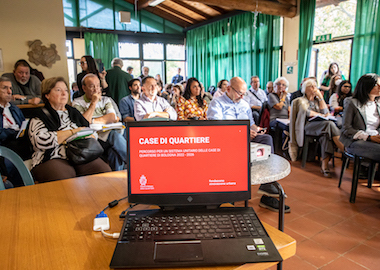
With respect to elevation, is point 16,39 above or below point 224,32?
below

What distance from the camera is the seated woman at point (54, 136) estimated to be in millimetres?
1887

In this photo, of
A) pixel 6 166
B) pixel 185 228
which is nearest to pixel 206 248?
pixel 185 228

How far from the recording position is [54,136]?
6.34 feet

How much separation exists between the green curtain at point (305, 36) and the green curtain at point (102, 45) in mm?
6481

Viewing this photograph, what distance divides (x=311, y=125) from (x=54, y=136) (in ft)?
10.6

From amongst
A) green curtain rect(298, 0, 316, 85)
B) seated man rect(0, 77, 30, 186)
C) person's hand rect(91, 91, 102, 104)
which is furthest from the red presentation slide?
green curtain rect(298, 0, 316, 85)

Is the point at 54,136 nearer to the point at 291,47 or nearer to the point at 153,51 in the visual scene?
the point at 291,47

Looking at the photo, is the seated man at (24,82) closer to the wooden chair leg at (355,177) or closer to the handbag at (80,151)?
the handbag at (80,151)

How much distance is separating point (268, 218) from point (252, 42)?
7371 mm

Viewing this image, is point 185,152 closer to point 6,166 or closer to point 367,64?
point 6,166

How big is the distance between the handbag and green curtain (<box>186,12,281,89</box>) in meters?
6.97

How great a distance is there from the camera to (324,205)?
2.62 metres

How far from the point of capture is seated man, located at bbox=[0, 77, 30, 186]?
7.08 ft

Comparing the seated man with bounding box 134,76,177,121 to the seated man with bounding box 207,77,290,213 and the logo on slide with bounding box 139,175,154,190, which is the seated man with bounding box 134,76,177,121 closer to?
the seated man with bounding box 207,77,290,213
